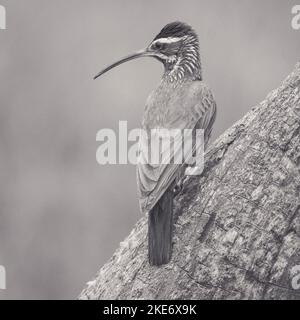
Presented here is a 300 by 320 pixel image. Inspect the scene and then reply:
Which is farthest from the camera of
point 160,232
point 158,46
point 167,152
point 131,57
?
point 158,46

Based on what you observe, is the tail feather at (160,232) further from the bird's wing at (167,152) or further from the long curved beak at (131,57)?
the long curved beak at (131,57)

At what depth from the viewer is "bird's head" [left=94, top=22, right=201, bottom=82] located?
7.31 metres

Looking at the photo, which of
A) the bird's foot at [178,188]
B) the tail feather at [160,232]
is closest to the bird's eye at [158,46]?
the bird's foot at [178,188]

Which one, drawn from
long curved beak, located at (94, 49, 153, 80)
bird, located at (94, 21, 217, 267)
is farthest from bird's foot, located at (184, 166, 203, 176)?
long curved beak, located at (94, 49, 153, 80)

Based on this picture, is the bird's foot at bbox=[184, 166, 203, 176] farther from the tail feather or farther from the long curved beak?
the long curved beak

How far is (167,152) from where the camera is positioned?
21.5 ft

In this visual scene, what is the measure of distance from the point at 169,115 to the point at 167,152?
0.48 metres

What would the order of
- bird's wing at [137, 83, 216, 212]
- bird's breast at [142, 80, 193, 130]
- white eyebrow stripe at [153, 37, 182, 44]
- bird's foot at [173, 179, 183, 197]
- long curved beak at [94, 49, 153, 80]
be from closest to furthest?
bird's wing at [137, 83, 216, 212]
bird's foot at [173, 179, 183, 197]
bird's breast at [142, 80, 193, 130]
long curved beak at [94, 49, 153, 80]
white eyebrow stripe at [153, 37, 182, 44]

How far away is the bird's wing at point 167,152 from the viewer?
6.29 m

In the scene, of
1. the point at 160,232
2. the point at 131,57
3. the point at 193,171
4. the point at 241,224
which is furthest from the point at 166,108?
the point at 241,224

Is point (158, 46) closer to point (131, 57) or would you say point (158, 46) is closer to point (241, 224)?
point (131, 57)

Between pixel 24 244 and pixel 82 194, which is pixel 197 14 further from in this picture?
pixel 24 244

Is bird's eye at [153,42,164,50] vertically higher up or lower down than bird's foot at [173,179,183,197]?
higher up

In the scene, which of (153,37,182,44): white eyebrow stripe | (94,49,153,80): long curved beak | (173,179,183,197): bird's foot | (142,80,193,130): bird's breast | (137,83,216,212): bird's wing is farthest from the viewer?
(153,37,182,44): white eyebrow stripe
